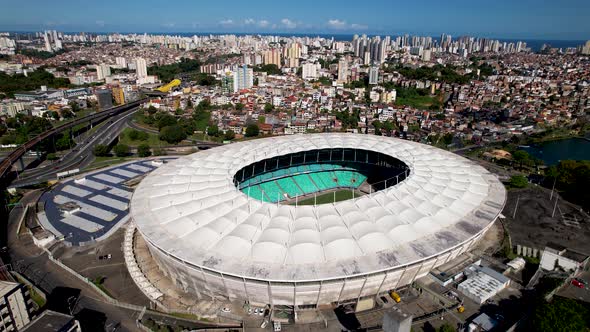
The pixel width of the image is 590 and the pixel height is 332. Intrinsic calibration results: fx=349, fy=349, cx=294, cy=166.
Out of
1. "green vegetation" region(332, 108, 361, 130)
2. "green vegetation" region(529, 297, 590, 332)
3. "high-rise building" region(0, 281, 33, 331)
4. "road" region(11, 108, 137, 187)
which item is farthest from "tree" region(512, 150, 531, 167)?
"road" region(11, 108, 137, 187)

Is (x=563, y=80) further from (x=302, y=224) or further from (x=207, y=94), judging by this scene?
(x=302, y=224)

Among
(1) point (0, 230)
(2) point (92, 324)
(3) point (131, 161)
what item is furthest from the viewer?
(3) point (131, 161)

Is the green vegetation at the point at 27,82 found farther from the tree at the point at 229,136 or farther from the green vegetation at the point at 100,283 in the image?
the green vegetation at the point at 100,283

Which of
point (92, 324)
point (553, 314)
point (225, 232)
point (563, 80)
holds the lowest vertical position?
point (92, 324)

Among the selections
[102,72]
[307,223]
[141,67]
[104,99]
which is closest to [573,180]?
[307,223]

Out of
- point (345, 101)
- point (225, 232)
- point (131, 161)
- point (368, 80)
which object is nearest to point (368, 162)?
point (225, 232)

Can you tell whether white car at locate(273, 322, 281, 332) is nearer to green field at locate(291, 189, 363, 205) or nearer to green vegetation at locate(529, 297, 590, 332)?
green vegetation at locate(529, 297, 590, 332)

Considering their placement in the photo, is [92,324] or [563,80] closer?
[92,324]

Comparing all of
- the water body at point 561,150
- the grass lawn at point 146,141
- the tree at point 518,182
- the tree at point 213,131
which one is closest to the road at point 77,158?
the grass lawn at point 146,141

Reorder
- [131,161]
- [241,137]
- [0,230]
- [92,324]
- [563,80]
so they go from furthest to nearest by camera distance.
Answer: [563,80] → [241,137] → [131,161] → [0,230] → [92,324]
